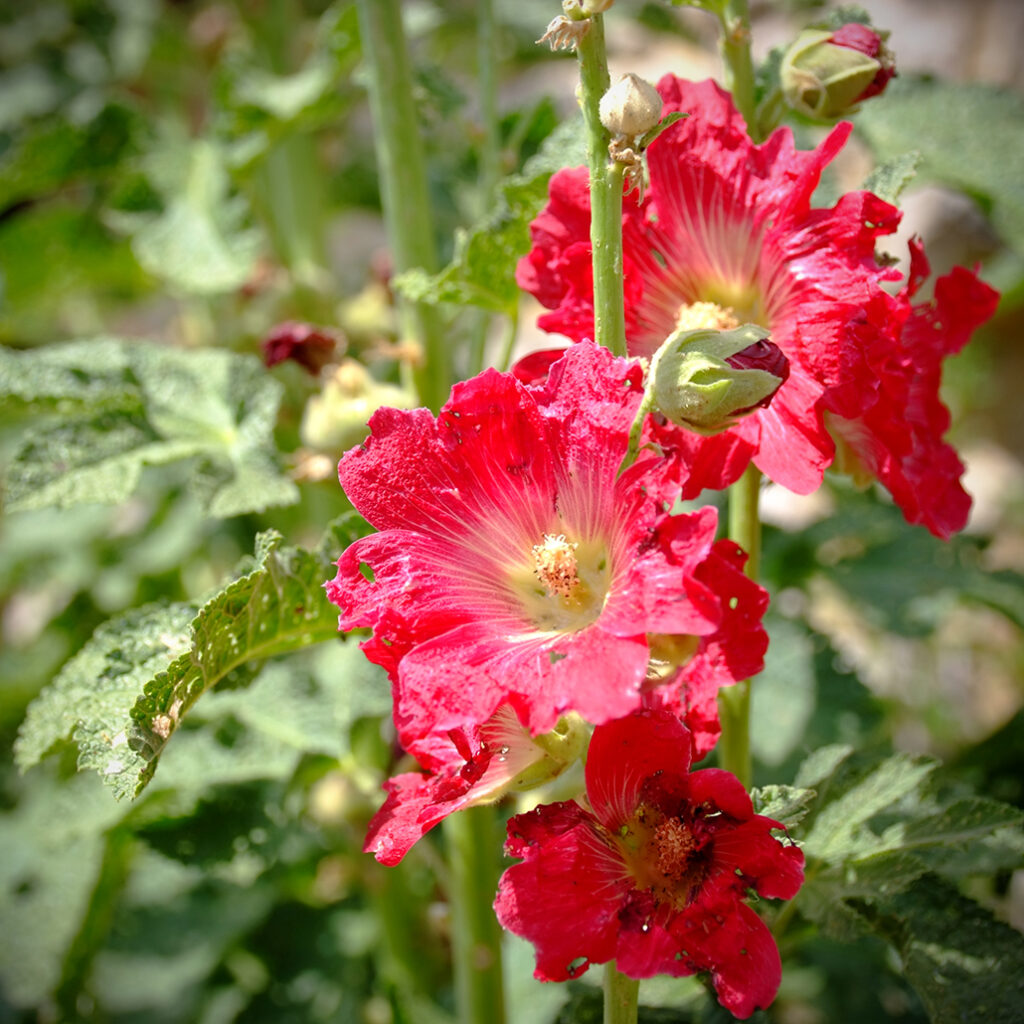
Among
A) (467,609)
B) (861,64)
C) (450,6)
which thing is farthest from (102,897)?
(450,6)

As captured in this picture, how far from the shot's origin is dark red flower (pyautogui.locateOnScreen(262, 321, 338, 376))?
926 millimetres

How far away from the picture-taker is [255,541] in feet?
2.31

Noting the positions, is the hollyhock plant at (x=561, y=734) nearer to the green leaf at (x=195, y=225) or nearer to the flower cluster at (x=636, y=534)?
the flower cluster at (x=636, y=534)

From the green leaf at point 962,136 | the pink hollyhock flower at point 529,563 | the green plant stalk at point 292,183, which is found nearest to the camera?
the pink hollyhock flower at point 529,563

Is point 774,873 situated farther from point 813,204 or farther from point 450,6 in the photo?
point 450,6

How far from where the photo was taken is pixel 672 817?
22.5 inches

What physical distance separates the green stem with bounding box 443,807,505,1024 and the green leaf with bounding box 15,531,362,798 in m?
0.24

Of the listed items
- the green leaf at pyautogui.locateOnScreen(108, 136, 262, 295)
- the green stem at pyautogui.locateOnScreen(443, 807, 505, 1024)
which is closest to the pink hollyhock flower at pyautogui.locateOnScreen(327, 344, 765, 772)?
the green stem at pyautogui.locateOnScreen(443, 807, 505, 1024)

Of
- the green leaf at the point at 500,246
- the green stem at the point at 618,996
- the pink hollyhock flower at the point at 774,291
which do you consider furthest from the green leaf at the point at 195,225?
the green stem at the point at 618,996

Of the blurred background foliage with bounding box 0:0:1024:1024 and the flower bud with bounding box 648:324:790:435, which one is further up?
the flower bud with bounding box 648:324:790:435

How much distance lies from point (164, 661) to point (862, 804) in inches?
17.7

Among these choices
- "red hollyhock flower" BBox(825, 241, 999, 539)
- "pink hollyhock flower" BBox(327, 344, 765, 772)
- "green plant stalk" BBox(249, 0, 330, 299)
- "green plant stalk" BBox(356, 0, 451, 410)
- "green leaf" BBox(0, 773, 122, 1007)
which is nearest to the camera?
"pink hollyhock flower" BBox(327, 344, 765, 772)

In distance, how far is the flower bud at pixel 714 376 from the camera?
525 mm

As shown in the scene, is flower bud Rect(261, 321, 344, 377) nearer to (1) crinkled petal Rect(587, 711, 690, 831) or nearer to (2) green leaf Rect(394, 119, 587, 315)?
(2) green leaf Rect(394, 119, 587, 315)
